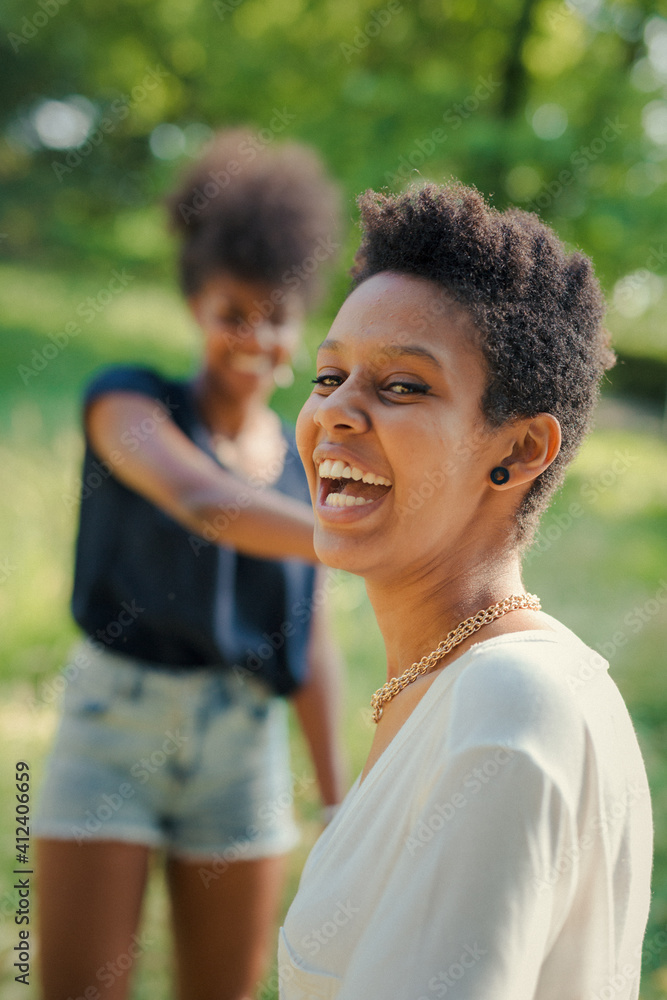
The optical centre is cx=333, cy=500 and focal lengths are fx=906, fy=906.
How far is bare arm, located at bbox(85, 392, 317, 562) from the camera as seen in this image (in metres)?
2.46

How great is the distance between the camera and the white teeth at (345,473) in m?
1.42

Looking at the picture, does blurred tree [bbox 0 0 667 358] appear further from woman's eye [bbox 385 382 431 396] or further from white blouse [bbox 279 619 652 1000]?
white blouse [bbox 279 619 652 1000]

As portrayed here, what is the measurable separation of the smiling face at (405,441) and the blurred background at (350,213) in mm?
2770

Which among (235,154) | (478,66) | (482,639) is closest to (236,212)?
(235,154)

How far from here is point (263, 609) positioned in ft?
9.04

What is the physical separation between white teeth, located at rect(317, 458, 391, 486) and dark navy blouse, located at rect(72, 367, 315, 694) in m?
1.20

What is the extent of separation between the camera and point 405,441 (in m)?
1.39

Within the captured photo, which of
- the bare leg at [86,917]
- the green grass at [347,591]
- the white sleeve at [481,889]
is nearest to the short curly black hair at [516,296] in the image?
the white sleeve at [481,889]

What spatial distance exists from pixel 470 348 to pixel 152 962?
11.3ft

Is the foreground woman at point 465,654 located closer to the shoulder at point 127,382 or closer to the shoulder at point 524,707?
the shoulder at point 524,707

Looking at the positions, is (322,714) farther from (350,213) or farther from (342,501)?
(350,213)

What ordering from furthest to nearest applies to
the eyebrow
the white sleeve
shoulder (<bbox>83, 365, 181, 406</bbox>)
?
shoulder (<bbox>83, 365, 181, 406</bbox>) → the eyebrow → the white sleeve

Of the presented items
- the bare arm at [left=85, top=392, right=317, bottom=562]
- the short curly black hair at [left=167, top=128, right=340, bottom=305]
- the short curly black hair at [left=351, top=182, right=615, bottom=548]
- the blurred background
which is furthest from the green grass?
the short curly black hair at [left=167, top=128, right=340, bottom=305]

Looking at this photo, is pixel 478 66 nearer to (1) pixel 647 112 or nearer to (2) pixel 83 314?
(1) pixel 647 112
